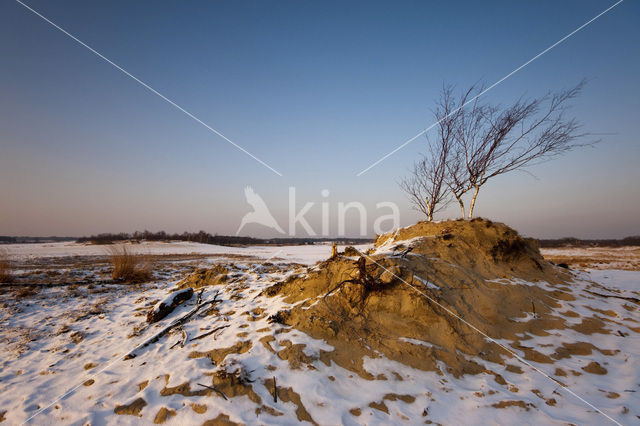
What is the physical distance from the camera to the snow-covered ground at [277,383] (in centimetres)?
236

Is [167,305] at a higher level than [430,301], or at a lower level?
lower

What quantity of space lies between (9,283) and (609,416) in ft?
42.7

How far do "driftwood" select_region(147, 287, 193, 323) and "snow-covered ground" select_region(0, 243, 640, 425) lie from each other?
0.50 m

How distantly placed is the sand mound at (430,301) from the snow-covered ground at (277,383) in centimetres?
18

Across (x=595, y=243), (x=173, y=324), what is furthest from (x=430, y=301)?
(x=595, y=243)

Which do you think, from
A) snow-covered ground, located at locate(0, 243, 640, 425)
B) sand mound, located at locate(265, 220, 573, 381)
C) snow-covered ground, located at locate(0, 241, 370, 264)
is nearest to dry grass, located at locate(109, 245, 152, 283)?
snow-covered ground, located at locate(0, 243, 640, 425)

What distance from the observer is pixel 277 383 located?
2.70m

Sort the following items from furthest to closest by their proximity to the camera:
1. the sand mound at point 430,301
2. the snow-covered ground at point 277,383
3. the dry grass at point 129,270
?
1. the dry grass at point 129,270
2. the sand mound at point 430,301
3. the snow-covered ground at point 277,383

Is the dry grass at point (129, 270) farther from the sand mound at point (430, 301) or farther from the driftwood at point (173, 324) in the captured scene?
the sand mound at point (430, 301)

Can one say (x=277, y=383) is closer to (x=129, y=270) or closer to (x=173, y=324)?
(x=173, y=324)

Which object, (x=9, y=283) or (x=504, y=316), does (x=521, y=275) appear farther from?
(x=9, y=283)

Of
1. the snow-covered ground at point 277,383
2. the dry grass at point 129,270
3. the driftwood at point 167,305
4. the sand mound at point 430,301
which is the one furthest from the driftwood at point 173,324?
the dry grass at point 129,270

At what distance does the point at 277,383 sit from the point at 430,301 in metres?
2.47

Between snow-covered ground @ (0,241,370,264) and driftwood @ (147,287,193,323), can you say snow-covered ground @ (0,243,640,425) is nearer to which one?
driftwood @ (147,287,193,323)
